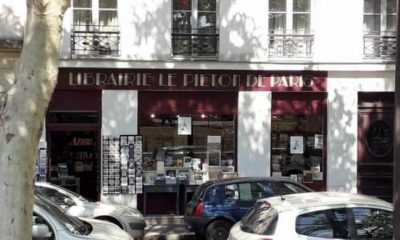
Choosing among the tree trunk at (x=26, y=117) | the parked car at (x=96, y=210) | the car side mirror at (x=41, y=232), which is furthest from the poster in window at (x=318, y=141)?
the tree trunk at (x=26, y=117)

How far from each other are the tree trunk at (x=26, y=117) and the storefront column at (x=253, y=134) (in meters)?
11.8

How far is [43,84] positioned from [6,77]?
11241 millimetres

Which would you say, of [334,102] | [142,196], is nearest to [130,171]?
[142,196]

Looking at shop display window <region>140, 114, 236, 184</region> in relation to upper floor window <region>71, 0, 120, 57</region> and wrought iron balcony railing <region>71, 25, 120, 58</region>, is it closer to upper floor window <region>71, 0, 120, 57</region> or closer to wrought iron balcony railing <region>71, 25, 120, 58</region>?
wrought iron balcony railing <region>71, 25, 120, 58</region>

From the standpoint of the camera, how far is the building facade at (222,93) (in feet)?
56.5

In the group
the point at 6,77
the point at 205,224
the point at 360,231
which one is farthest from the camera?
the point at 6,77

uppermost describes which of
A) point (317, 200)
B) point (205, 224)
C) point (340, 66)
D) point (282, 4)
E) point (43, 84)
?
point (282, 4)

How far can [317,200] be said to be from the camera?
27.7 feet

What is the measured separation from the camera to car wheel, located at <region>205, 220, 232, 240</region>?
42.5ft

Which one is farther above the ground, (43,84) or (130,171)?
(43,84)

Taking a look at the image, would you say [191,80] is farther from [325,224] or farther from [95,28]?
[325,224]

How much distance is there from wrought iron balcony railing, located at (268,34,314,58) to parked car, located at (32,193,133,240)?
10046 millimetres

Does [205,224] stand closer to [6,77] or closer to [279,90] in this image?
[279,90]

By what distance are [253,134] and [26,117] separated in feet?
39.5
